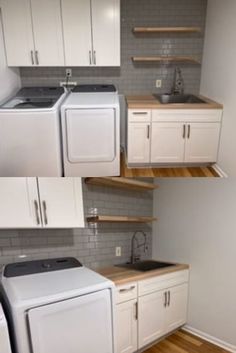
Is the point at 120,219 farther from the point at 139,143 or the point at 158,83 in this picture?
the point at 158,83

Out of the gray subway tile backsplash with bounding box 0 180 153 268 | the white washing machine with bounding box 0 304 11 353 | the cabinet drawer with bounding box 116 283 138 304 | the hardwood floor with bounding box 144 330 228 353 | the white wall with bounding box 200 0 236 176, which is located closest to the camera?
the white washing machine with bounding box 0 304 11 353

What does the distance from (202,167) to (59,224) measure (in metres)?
1.74

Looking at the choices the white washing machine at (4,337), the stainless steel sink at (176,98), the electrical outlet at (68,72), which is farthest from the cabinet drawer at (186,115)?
the white washing machine at (4,337)

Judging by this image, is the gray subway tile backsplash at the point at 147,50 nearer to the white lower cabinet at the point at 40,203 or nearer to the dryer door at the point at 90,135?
the dryer door at the point at 90,135

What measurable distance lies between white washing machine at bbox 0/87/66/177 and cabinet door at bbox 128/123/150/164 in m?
0.79

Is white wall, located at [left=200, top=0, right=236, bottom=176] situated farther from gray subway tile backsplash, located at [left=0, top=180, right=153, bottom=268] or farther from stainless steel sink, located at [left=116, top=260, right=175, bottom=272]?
stainless steel sink, located at [left=116, top=260, right=175, bottom=272]

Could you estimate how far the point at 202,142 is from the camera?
8.82ft

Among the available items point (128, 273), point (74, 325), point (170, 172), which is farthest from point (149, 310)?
point (170, 172)

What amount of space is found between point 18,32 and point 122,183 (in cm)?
179

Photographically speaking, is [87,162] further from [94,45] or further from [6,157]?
[94,45]

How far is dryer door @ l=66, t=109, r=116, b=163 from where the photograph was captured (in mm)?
2182

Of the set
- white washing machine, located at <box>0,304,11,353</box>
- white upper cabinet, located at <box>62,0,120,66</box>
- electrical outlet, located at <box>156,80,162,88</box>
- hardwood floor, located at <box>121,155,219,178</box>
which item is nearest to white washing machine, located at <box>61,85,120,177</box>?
hardwood floor, located at <box>121,155,219,178</box>

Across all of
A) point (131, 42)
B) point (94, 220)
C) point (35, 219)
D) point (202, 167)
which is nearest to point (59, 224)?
point (35, 219)

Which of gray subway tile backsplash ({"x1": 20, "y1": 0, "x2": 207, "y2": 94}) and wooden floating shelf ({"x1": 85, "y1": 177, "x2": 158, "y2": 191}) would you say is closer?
wooden floating shelf ({"x1": 85, "y1": 177, "x2": 158, "y2": 191})
